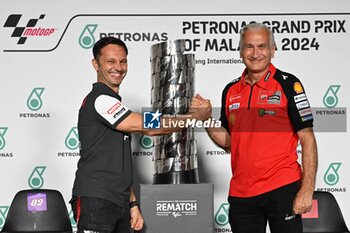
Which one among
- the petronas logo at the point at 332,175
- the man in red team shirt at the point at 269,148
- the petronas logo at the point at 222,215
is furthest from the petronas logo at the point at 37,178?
the petronas logo at the point at 332,175

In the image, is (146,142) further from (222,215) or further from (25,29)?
(25,29)

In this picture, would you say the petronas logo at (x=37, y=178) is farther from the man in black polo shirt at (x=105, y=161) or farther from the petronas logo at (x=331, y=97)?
the petronas logo at (x=331, y=97)

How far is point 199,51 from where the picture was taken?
526 centimetres

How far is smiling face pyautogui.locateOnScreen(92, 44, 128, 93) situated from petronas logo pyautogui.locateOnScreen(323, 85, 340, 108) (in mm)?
2065

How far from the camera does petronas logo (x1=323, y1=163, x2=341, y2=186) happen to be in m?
5.27

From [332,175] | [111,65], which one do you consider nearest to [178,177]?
[111,65]

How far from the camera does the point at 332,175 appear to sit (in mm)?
5277

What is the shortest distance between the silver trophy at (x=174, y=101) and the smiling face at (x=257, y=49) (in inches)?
28.5

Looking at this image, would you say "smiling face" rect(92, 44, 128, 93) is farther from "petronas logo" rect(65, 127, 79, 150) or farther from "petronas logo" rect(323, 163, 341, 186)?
"petronas logo" rect(323, 163, 341, 186)

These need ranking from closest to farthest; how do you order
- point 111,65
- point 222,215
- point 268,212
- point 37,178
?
point 268,212 < point 111,65 < point 37,178 < point 222,215

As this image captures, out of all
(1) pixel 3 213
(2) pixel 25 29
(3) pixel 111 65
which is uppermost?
(2) pixel 25 29

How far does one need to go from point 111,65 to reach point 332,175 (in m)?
2.32

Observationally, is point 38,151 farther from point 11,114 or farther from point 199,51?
point 199,51

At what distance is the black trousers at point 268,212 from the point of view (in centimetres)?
357
